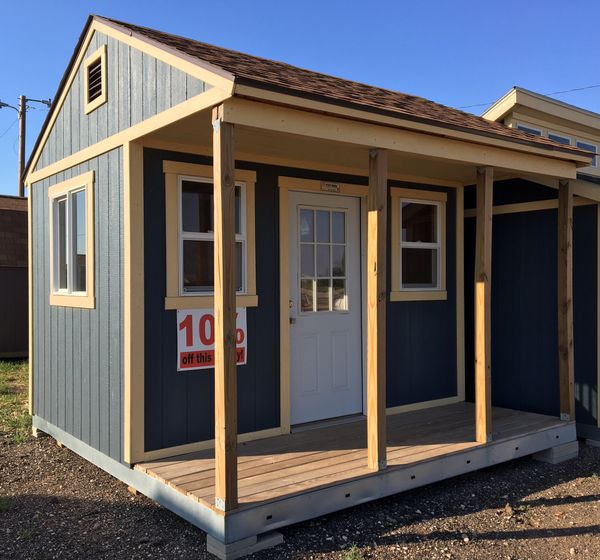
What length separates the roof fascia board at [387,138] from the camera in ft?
12.9

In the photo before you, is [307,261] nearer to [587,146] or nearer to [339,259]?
[339,259]

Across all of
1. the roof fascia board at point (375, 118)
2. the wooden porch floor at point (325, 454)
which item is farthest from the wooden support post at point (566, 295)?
the roof fascia board at point (375, 118)

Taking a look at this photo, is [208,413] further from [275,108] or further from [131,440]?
[275,108]

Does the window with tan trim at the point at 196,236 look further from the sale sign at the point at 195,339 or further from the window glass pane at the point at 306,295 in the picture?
Answer: the window glass pane at the point at 306,295

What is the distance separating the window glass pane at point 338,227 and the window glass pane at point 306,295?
52 centimetres

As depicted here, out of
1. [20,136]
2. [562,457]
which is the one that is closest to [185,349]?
[562,457]

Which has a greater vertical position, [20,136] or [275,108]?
[20,136]

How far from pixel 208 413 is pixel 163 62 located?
2739 millimetres

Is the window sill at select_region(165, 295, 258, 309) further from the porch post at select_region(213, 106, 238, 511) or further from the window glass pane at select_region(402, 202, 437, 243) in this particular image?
the window glass pane at select_region(402, 202, 437, 243)

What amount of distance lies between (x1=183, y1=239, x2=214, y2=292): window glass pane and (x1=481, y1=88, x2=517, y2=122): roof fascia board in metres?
5.16

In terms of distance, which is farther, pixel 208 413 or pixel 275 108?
pixel 208 413

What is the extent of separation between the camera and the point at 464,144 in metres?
5.24

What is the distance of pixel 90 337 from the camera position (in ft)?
18.4

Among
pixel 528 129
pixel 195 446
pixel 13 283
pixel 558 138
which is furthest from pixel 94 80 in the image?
pixel 13 283
